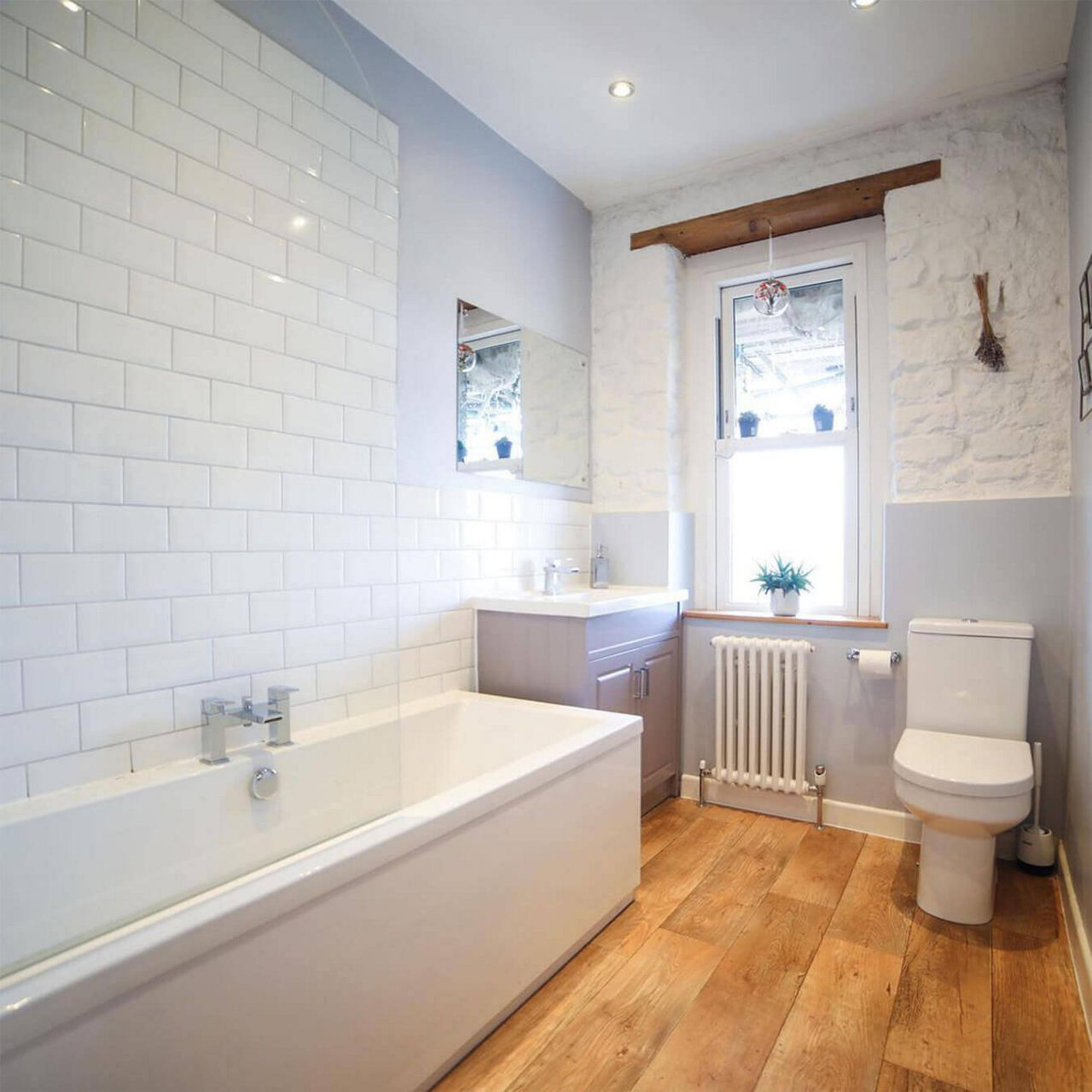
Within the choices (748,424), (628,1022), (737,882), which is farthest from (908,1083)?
(748,424)

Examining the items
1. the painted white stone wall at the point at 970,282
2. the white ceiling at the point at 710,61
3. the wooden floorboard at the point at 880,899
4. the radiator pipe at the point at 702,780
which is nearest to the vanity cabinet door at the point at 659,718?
the radiator pipe at the point at 702,780

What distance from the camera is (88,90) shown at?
1.61m

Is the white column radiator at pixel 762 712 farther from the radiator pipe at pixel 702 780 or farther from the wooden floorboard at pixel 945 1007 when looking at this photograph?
the wooden floorboard at pixel 945 1007

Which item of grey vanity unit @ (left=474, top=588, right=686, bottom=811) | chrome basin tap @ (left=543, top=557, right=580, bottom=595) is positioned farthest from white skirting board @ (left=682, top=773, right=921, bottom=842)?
chrome basin tap @ (left=543, top=557, right=580, bottom=595)

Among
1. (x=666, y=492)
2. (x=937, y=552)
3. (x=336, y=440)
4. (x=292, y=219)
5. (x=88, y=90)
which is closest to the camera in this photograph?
(x=88, y=90)

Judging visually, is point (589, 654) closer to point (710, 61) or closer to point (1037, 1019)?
point (1037, 1019)

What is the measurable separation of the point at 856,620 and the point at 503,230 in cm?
219

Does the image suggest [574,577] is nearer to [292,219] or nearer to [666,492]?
[666,492]

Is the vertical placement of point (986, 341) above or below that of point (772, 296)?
below

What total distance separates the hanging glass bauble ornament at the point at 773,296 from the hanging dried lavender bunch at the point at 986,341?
0.78 meters

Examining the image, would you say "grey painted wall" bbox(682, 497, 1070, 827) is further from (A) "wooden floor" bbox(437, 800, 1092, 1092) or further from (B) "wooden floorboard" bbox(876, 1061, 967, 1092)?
(B) "wooden floorboard" bbox(876, 1061, 967, 1092)

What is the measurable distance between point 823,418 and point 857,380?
0.21 metres

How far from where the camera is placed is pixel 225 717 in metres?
1.87

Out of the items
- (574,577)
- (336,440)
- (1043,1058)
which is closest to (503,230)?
(336,440)
